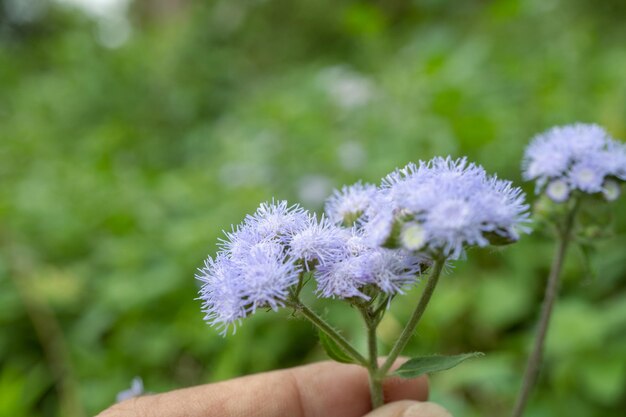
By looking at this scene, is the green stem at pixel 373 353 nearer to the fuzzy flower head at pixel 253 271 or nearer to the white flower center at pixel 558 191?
the fuzzy flower head at pixel 253 271

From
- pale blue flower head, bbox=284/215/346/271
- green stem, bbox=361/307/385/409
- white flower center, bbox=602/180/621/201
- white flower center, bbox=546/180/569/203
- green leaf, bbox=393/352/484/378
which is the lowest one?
green leaf, bbox=393/352/484/378

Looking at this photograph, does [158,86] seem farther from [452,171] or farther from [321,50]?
[452,171]

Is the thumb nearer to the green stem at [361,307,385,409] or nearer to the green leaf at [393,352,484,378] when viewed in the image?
the green stem at [361,307,385,409]

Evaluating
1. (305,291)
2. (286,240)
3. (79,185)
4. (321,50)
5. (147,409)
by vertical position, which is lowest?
(147,409)

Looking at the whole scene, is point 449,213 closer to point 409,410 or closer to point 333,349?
point 333,349

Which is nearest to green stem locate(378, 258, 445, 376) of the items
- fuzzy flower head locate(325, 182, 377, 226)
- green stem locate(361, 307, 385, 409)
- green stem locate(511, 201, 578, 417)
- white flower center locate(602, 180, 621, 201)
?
green stem locate(361, 307, 385, 409)

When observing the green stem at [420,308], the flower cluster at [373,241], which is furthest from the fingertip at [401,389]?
the flower cluster at [373,241]

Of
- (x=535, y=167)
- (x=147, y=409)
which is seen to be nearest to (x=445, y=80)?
(x=535, y=167)
